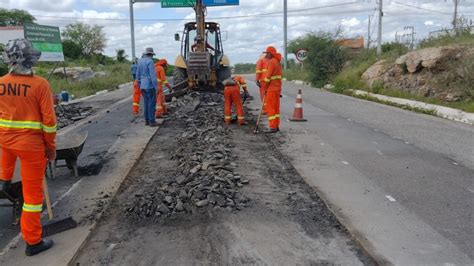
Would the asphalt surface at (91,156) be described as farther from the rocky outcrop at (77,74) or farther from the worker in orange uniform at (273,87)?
the rocky outcrop at (77,74)

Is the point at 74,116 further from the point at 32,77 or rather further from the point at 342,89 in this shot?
the point at 342,89

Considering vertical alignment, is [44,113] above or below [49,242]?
above

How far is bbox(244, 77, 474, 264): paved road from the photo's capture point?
430 centimetres

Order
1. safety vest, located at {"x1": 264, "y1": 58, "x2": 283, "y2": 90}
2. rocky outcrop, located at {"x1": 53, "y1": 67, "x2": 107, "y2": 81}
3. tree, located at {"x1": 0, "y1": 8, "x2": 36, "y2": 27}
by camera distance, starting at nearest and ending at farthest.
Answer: safety vest, located at {"x1": 264, "y1": 58, "x2": 283, "y2": 90} < rocky outcrop, located at {"x1": 53, "y1": 67, "x2": 107, "y2": 81} < tree, located at {"x1": 0, "y1": 8, "x2": 36, "y2": 27}

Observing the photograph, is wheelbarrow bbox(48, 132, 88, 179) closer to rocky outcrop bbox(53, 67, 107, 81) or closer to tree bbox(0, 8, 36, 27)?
rocky outcrop bbox(53, 67, 107, 81)

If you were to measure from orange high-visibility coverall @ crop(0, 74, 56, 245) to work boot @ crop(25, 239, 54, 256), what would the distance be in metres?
0.04

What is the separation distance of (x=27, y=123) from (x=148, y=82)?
7025 mm

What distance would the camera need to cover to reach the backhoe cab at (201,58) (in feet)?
51.5

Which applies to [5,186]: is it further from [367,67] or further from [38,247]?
[367,67]

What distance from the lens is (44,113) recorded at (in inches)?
160

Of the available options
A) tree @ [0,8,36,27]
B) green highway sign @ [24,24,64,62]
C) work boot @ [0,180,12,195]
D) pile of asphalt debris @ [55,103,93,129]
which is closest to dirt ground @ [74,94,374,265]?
work boot @ [0,180,12,195]

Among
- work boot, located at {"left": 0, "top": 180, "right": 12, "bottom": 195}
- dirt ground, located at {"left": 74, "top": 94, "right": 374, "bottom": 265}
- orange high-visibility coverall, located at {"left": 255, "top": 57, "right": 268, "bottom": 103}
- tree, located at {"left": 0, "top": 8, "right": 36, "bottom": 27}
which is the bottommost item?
dirt ground, located at {"left": 74, "top": 94, "right": 374, "bottom": 265}

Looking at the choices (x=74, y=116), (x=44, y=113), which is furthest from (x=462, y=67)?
(x=44, y=113)

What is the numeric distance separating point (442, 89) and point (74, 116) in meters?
12.2
